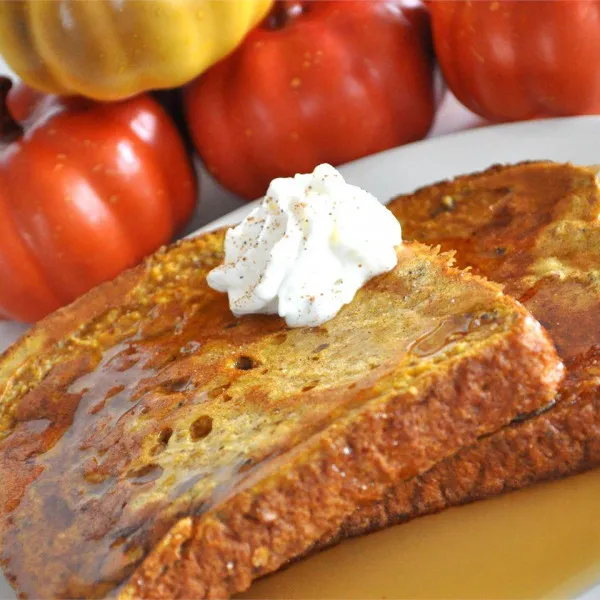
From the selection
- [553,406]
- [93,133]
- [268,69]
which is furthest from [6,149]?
[553,406]

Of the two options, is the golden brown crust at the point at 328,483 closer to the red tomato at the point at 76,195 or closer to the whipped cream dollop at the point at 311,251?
the whipped cream dollop at the point at 311,251

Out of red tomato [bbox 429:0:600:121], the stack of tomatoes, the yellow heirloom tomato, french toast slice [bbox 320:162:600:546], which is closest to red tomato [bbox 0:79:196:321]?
the stack of tomatoes

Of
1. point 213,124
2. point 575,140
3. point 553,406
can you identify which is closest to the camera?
point 553,406

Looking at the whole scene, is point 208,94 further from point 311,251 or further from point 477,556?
point 477,556

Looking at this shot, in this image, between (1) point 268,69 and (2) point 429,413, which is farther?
(1) point 268,69

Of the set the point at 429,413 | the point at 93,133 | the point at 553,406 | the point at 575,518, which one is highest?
the point at 93,133

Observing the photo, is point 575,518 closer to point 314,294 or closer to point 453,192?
point 314,294

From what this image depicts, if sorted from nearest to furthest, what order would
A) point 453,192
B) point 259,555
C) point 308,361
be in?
point 259,555 → point 308,361 → point 453,192

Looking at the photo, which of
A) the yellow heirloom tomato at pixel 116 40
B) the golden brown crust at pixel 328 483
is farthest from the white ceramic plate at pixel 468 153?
the golden brown crust at pixel 328 483
